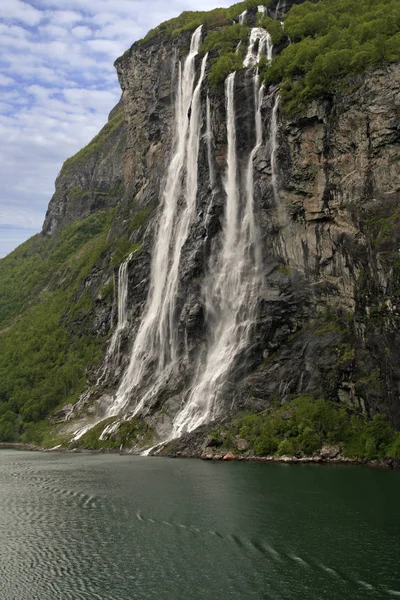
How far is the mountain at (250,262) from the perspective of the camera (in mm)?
52844

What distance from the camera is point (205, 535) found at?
2706 centimetres

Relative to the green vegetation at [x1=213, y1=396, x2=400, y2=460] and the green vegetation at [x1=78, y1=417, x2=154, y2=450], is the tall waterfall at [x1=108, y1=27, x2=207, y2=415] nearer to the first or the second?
the green vegetation at [x1=78, y1=417, x2=154, y2=450]

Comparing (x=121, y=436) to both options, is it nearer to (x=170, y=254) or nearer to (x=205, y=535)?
(x=170, y=254)

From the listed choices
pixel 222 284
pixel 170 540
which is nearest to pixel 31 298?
pixel 222 284

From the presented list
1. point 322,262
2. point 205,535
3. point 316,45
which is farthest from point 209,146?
point 205,535

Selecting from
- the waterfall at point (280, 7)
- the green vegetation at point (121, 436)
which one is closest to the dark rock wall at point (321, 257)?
the green vegetation at point (121, 436)

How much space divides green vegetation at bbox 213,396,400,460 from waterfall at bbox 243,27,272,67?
48120mm

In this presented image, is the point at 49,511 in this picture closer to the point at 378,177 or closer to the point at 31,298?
the point at 378,177

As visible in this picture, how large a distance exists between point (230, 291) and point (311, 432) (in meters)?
22.5

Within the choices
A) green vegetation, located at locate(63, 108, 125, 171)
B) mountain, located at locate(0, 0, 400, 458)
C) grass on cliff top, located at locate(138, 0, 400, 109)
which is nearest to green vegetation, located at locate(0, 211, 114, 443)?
mountain, located at locate(0, 0, 400, 458)

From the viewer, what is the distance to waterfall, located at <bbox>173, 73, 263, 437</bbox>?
2377 inches

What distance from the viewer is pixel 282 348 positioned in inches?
2327

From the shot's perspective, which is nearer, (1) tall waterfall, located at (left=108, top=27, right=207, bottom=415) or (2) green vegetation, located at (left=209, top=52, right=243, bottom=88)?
(1) tall waterfall, located at (left=108, top=27, right=207, bottom=415)

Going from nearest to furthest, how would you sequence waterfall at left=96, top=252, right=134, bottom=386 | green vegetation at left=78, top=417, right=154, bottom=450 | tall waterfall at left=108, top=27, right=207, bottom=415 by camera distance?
green vegetation at left=78, top=417, right=154, bottom=450
tall waterfall at left=108, top=27, right=207, bottom=415
waterfall at left=96, top=252, right=134, bottom=386
